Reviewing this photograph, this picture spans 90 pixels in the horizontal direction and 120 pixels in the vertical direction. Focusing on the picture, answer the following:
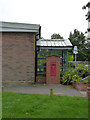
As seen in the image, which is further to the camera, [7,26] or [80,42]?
[80,42]

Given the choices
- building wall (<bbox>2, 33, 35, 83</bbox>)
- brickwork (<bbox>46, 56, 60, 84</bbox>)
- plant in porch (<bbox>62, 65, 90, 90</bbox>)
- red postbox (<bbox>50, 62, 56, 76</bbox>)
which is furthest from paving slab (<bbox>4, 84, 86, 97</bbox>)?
red postbox (<bbox>50, 62, 56, 76</bbox>)

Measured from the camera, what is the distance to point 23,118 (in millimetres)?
3975

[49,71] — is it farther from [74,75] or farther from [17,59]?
[17,59]

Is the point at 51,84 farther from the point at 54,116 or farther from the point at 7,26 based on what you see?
the point at 54,116

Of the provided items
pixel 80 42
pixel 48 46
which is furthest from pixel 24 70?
pixel 80 42

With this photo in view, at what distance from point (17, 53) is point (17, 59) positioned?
45 centimetres

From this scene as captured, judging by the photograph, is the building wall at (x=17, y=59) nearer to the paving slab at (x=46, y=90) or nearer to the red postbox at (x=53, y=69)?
the paving slab at (x=46, y=90)

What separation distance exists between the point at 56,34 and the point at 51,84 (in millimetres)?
37791

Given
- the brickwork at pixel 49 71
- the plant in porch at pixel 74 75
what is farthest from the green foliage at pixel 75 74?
the brickwork at pixel 49 71

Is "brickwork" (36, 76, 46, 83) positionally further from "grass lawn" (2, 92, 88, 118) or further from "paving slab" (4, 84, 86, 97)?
"grass lawn" (2, 92, 88, 118)

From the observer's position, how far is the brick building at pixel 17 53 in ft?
34.4

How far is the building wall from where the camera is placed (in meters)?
10.5

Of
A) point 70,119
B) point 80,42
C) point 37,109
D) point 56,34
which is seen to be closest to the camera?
point 70,119

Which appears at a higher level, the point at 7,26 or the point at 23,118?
the point at 7,26
